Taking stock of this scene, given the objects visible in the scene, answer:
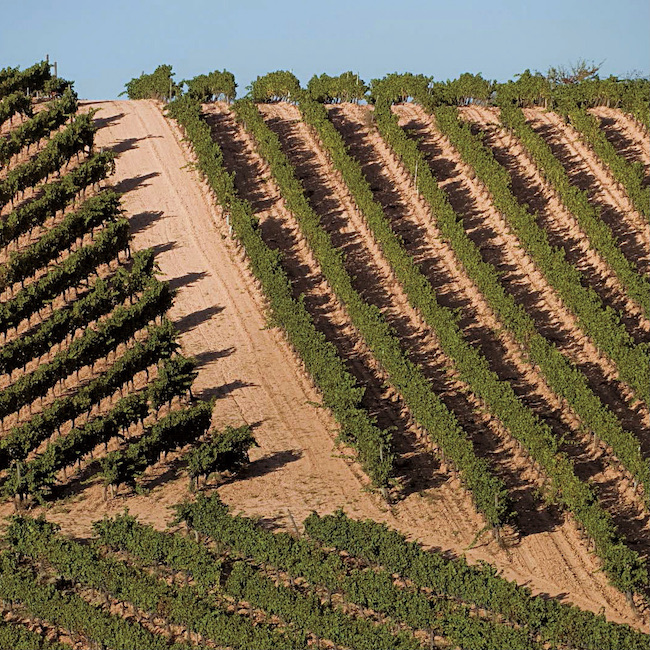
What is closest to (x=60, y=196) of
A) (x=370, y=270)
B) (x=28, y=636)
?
(x=370, y=270)

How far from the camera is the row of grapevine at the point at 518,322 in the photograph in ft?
139

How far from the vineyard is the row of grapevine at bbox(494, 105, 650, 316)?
0.58 feet

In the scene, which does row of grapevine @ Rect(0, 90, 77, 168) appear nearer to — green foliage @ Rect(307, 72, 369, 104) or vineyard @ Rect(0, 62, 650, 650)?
vineyard @ Rect(0, 62, 650, 650)

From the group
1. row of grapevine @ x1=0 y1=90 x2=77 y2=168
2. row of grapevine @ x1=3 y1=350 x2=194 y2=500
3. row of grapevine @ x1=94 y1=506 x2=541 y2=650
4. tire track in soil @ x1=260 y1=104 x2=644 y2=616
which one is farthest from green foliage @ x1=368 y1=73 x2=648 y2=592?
row of grapevine @ x1=0 y1=90 x2=77 y2=168

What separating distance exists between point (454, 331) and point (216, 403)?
8909 mm

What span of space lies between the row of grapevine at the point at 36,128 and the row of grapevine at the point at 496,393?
12.6 meters

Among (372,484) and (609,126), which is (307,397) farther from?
(609,126)

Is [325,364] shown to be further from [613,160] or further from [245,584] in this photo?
[613,160]

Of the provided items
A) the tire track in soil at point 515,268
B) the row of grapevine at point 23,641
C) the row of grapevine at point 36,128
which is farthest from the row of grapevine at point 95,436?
the row of grapevine at point 36,128

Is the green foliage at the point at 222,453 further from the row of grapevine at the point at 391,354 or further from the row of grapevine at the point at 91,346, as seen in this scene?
the row of grapevine at the point at 91,346

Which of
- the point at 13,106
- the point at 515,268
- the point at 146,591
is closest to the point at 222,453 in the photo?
the point at 146,591

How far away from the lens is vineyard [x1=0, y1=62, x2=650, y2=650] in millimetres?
35875

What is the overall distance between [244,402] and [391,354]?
5.37m

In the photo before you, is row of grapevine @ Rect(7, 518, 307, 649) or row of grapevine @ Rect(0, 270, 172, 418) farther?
row of grapevine @ Rect(0, 270, 172, 418)
